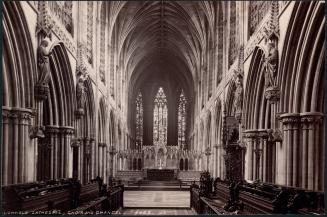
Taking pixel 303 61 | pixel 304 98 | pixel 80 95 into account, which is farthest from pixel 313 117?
pixel 80 95

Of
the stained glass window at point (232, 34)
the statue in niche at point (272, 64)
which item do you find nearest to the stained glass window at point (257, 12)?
the statue in niche at point (272, 64)

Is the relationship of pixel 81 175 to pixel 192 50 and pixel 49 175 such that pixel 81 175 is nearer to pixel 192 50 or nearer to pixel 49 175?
pixel 49 175

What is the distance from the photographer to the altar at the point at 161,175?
1578 inches

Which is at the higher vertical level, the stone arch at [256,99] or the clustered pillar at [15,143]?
the stone arch at [256,99]

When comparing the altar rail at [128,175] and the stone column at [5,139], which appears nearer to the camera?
the stone column at [5,139]

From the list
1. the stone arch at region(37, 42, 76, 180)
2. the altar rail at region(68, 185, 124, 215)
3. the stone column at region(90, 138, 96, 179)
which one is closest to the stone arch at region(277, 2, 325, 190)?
the altar rail at region(68, 185, 124, 215)

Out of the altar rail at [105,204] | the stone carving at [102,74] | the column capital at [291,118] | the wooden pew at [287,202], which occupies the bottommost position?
the altar rail at [105,204]

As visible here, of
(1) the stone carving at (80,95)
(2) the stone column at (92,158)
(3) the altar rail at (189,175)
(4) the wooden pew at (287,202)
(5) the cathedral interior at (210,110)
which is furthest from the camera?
(3) the altar rail at (189,175)

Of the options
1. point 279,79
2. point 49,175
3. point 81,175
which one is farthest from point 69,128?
point 279,79

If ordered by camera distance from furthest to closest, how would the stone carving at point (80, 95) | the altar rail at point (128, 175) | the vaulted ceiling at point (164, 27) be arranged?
the altar rail at point (128, 175) → the vaulted ceiling at point (164, 27) → the stone carving at point (80, 95)

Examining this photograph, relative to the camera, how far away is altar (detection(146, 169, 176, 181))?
40094 millimetres

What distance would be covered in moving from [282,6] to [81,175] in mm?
13697

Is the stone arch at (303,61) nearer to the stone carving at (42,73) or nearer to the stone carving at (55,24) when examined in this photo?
the stone carving at (42,73)

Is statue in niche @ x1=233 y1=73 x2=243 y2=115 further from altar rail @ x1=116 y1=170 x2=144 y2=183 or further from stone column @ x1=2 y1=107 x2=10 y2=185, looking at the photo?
altar rail @ x1=116 y1=170 x2=144 y2=183
